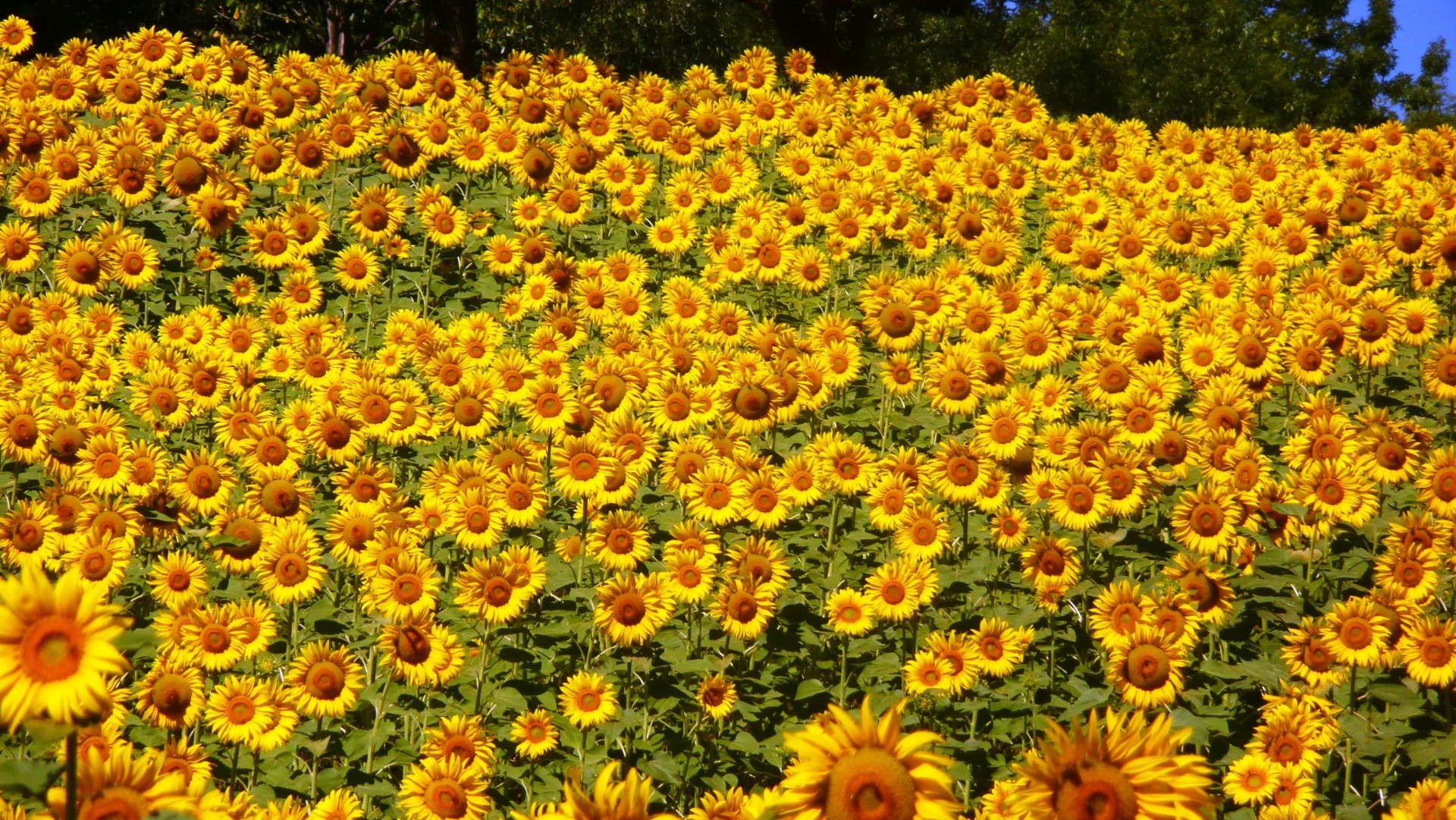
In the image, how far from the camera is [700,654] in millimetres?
5324

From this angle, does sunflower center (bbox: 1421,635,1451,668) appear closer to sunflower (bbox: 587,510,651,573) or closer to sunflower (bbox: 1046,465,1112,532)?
sunflower (bbox: 1046,465,1112,532)

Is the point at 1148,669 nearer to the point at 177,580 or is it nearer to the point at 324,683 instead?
the point at 324,683

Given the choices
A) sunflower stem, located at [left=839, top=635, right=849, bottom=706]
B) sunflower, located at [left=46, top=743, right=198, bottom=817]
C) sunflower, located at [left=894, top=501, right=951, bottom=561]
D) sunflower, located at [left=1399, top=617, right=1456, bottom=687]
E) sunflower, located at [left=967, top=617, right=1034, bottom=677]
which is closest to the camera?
sunflower, located at [left=46, top=743, right=198, bottom=817]

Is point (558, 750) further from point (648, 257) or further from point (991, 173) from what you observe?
point (991, 173)

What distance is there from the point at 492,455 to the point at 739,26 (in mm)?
22554

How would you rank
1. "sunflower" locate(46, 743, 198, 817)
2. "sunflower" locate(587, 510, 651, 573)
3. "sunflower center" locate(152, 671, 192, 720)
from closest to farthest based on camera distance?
"sunflower" locate(46, 743, 198, 817)
"sunflower center" locate(152, 671, 192, 720)
"sunflower" locate(587, 510, 651, 573)

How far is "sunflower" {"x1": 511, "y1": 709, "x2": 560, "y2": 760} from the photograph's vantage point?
4.67 m

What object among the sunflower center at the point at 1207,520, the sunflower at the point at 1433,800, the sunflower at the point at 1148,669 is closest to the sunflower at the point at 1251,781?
the sunflower at the point at 1148,669

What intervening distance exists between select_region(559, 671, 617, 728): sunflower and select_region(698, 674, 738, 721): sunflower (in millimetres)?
365

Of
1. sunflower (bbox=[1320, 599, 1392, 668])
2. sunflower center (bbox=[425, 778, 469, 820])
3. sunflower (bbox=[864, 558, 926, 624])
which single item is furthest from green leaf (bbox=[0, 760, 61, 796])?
sunflower (bbox=[1320, 599, 1392, 668])

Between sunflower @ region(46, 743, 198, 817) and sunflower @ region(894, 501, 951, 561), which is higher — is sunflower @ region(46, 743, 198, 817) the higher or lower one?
the higher one

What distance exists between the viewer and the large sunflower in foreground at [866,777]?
7.06 ft

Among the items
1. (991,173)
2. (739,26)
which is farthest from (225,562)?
(739,26)

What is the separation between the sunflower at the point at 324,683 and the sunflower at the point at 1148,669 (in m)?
3.04
